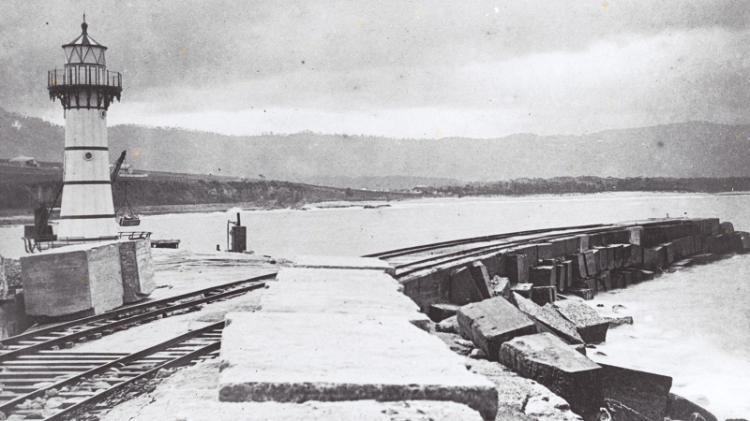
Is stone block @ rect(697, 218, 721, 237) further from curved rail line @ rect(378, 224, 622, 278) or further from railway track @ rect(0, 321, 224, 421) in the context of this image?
railway track @ rect(0, 321, 224, 421)

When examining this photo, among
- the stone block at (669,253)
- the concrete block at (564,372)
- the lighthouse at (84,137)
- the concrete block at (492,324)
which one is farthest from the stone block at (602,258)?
the concrete block at (564,372)

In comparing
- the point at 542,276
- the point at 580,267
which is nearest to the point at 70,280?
the point at 542,276

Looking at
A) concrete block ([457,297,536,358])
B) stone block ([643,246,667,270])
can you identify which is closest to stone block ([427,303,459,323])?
concrete block ([457,297,536,358])

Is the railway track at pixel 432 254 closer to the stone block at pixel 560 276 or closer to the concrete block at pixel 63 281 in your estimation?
the stone block at pixel 560 276

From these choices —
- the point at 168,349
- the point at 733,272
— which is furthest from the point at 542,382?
the point at 733,272

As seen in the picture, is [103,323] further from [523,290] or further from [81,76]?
[81,76]
